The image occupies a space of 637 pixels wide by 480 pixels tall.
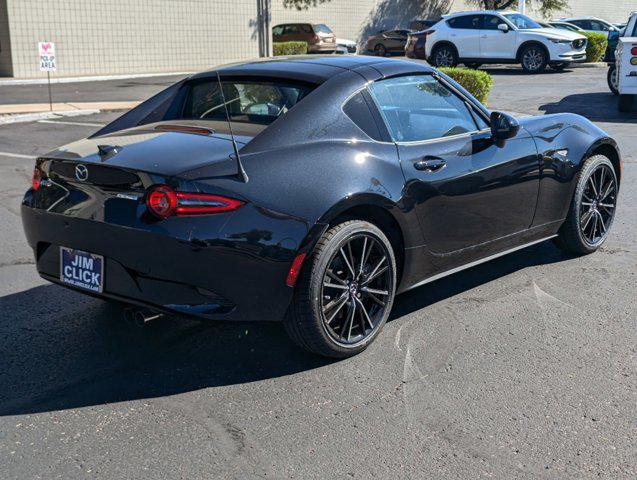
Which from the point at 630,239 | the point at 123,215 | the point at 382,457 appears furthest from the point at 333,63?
the point at 630,239

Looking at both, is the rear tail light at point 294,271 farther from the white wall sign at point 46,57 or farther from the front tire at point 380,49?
the front tire at point 380,49

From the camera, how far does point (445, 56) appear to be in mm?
26281

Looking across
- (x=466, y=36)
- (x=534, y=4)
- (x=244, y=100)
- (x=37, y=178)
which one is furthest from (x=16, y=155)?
(x=534, y=4)

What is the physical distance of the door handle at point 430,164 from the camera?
4723 mm

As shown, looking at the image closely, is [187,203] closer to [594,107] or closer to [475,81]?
[475,81]

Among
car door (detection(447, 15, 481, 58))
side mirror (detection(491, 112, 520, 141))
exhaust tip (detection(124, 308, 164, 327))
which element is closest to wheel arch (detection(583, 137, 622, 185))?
side mirror (detection(491, 112, 520, 141))

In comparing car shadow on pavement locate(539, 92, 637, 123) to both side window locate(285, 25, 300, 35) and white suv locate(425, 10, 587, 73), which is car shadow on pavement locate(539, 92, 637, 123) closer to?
white suv locate(425, 10, 587, 73)

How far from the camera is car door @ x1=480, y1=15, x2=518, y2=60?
25594 millimetres

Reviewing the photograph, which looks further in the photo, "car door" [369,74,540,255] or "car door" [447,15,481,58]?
"car door" [447,15,481,58]

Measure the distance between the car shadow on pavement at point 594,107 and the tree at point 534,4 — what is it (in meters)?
26.0

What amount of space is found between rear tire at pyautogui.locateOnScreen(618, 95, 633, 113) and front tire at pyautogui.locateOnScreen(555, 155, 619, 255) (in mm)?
10090

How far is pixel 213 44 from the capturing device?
103ft

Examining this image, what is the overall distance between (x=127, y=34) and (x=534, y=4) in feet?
103

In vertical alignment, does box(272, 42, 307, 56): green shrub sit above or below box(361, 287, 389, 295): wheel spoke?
above
